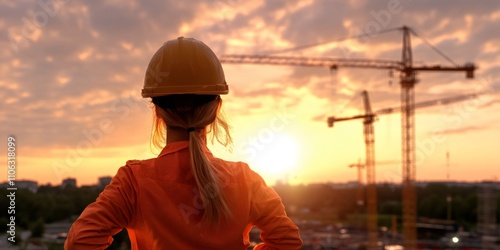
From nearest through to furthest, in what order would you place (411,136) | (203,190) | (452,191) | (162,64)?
(203,190), (162,64), (411,136), (452,191)

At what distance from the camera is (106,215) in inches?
61.2

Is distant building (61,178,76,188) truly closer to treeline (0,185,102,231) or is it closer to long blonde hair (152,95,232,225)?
treeline (0,185,102,231)

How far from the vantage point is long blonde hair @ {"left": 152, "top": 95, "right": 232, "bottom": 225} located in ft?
5.38

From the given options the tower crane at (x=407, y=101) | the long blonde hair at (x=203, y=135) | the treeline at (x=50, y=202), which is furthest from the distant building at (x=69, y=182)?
the tower crane at (x=407, y=101)

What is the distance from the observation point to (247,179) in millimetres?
1786

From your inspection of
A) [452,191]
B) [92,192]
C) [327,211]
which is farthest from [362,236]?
[92,192]

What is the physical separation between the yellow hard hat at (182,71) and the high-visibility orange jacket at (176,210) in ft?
0.53

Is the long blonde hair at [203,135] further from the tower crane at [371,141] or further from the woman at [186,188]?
the tower crane at [371,141]

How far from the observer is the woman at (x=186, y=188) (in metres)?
1.63

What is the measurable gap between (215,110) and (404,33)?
55.6 meters

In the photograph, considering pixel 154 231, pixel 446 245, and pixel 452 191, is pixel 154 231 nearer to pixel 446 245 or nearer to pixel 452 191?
pixel 446 245

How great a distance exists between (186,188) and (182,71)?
0.33 metres

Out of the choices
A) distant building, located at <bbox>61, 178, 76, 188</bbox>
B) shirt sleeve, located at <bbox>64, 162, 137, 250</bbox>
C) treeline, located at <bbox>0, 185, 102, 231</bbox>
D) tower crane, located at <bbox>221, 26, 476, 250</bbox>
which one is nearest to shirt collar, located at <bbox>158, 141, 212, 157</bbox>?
shirt sleeve, located at <bbox>64, 162, 137, 250</bbox>

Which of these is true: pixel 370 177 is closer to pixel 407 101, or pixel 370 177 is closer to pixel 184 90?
pixel 407 101
